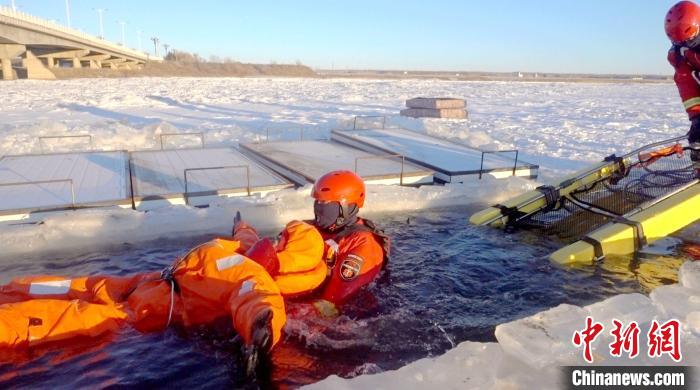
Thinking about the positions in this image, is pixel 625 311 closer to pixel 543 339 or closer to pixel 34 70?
pixel 543 339

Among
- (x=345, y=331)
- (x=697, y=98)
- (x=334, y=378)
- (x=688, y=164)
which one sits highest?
(x=697, y=98)

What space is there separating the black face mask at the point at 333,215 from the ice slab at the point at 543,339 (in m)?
1.97

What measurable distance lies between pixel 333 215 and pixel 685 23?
16.0ft

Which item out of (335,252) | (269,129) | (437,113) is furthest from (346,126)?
(335,252)

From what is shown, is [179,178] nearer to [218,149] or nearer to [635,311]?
[218,149]

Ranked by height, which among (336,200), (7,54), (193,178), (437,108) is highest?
(7,54)

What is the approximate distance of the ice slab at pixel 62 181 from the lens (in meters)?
7.27

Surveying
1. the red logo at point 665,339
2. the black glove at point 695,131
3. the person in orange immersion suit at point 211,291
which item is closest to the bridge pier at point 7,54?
the person in orange immersion suit at point 211,291

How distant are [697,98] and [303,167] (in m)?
6.53

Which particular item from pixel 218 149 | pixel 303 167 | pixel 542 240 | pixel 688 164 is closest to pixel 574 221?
pixel 542 240

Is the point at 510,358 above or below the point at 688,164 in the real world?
below

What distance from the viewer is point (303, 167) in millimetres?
10008

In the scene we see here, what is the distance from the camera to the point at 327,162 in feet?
34.9

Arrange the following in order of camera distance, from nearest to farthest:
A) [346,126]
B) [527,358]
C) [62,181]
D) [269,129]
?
[527,358] → [62,181] → [269,129] → [346,126]
